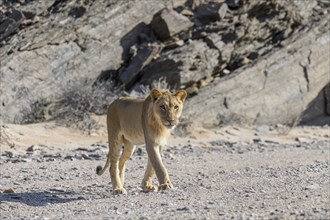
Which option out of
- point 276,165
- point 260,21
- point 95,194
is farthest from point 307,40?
point 95,194

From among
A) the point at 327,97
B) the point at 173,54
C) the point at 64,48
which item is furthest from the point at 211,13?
the point at 64,48

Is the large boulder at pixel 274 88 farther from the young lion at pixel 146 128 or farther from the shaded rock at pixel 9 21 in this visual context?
the young lion at pixel 146 128

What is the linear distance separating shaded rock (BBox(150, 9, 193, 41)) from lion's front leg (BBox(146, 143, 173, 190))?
11.8 m

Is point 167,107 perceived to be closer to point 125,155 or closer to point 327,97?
point 125,155

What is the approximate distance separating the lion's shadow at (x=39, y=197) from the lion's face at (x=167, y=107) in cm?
141

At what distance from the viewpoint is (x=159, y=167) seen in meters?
9.42

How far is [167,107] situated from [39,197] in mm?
1928

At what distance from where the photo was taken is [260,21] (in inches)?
885

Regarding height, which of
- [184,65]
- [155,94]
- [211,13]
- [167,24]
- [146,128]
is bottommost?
[184,65]

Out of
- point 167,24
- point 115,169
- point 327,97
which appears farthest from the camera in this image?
point 327,97

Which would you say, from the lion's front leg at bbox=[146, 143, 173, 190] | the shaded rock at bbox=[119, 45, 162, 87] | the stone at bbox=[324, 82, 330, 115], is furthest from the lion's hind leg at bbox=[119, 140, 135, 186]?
the stone at bbox=[324, 82, 330, 115]

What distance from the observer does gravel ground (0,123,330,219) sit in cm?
775

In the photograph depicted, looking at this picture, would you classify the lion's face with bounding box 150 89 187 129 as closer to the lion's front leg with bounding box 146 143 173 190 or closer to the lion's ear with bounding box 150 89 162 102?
the lion's ear with bounding box 150 89 162 102

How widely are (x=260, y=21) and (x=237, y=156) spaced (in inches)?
323
